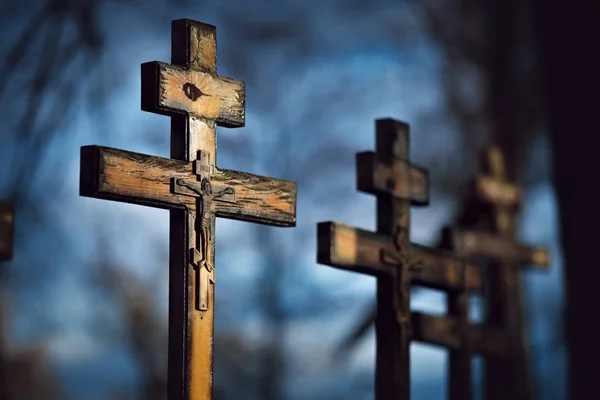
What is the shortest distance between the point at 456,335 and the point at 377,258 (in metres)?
0.67

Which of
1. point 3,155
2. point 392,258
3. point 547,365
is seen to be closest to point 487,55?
point 547,365

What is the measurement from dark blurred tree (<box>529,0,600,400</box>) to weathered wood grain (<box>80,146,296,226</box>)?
2845 mm

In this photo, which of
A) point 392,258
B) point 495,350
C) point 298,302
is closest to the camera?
point 392,258

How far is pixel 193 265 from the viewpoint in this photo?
4.58 meters

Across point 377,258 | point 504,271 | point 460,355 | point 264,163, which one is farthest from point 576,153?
point 377,258

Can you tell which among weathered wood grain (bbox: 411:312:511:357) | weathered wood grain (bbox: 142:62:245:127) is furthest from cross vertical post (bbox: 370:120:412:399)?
weathered wood grain (bbox: 142:62:245:127)

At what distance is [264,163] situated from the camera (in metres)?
8.57

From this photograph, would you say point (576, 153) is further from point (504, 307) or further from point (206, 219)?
point (206, 219)

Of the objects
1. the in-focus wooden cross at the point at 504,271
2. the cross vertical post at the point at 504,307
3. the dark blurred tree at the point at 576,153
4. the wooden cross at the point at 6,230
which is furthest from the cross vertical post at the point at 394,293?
the dark blurred tree at the point at 576,153

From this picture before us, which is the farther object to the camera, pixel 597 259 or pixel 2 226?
pixel 597 259

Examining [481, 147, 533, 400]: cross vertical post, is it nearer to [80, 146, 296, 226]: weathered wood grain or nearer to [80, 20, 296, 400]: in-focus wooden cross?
[80, 146, 296, 226]: weathered wood grain

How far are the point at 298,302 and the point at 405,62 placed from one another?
162cm

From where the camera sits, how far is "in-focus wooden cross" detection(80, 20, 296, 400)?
176 inches

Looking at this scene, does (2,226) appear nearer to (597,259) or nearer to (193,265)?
(193,265)
